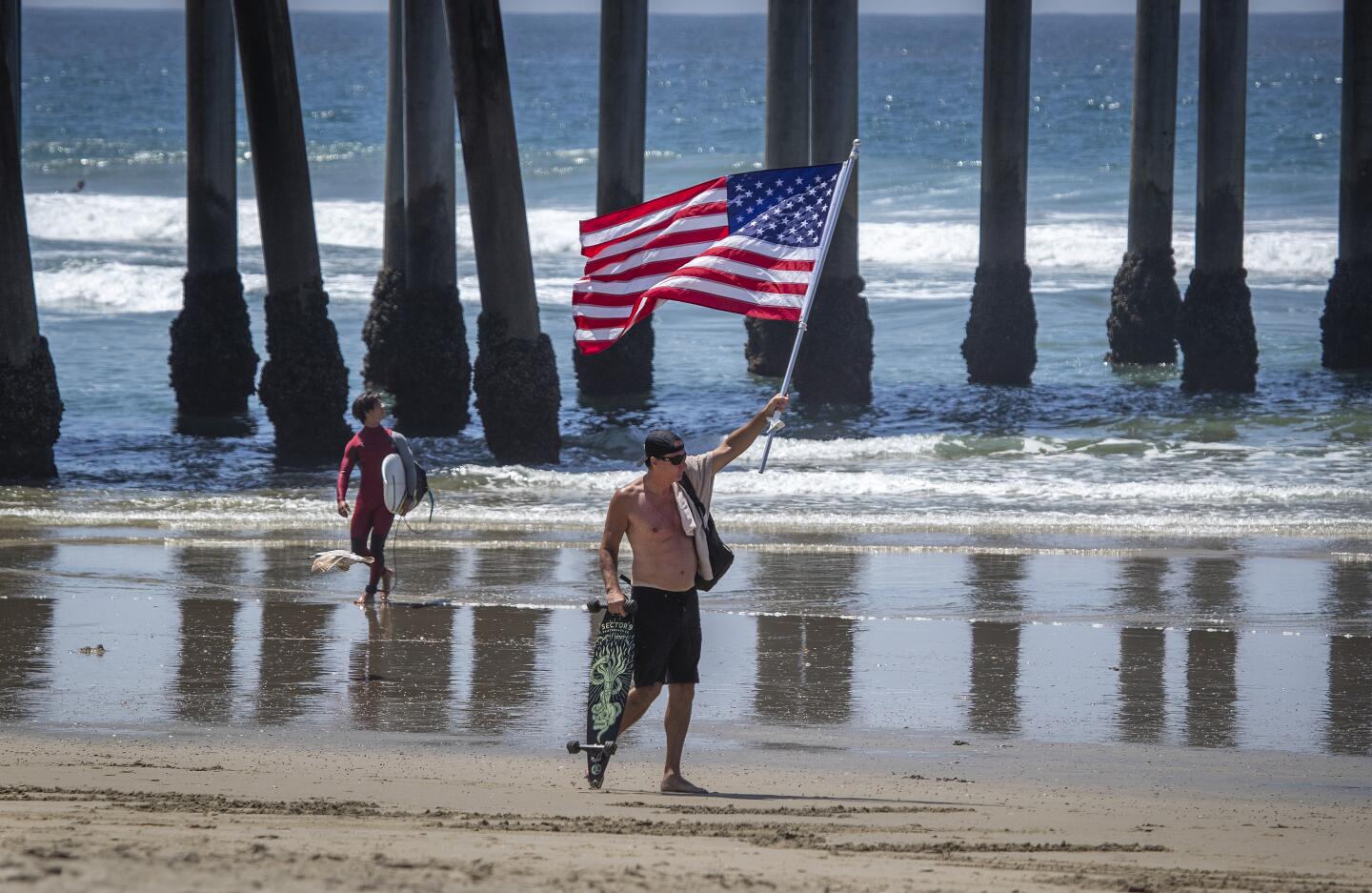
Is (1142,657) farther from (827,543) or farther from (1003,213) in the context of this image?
(1003,213)

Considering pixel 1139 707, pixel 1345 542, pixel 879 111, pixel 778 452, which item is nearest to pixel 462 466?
pixel 778 452

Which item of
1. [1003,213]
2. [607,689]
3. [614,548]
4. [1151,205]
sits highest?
[1151,205]

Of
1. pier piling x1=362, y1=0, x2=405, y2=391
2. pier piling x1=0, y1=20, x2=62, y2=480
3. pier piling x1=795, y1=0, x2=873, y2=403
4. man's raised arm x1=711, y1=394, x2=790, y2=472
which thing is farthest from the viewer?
pier piling x1=362, y1=0, x2=405, y2=391

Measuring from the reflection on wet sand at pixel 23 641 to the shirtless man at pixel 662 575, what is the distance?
3.11 meters

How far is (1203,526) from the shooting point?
1496 cm

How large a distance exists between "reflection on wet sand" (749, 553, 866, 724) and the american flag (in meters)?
1.95

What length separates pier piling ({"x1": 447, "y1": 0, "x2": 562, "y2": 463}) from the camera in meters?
16.2

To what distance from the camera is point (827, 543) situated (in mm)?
14273

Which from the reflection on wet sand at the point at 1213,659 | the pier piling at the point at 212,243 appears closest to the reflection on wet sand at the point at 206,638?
the reflection on wet sand at the point at 1213,659

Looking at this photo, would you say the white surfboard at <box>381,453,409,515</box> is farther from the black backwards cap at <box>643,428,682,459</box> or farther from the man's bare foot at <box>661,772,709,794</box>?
the man's bare foot at <box>661,772,709,794</box>

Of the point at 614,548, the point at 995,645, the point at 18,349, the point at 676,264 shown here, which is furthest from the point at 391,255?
the point at 614,548

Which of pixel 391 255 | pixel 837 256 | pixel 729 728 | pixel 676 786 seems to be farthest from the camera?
pixel 391 255

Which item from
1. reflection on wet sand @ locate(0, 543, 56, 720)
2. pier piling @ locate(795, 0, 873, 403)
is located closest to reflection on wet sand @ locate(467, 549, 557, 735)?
reflection on wet sand @ locate(0, 543, 56, 720)

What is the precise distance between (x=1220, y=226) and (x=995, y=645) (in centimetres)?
1193
